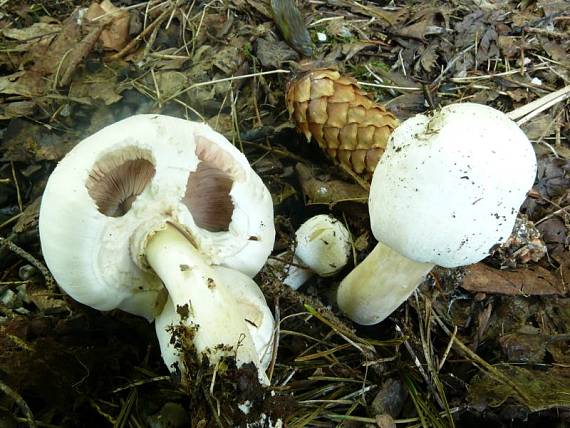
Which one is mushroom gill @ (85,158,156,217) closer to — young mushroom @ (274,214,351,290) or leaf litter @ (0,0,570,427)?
leaf litter @ (0,0,570,427)

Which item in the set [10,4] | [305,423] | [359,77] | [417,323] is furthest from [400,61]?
[10,4]

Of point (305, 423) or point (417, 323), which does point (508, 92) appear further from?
point (305, 423)

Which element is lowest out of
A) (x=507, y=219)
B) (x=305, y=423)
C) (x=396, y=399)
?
(x=396, y=399)

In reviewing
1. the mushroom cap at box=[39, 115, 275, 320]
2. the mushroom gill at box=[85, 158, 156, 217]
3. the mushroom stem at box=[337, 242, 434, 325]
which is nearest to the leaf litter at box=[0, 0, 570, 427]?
the mushroom stem at box=[337, 242, 434, 325]

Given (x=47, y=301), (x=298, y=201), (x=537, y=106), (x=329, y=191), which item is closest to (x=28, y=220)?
(x=47, y=301)

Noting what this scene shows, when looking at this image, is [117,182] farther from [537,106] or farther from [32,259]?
[537,106]

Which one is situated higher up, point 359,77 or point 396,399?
point 359,77
